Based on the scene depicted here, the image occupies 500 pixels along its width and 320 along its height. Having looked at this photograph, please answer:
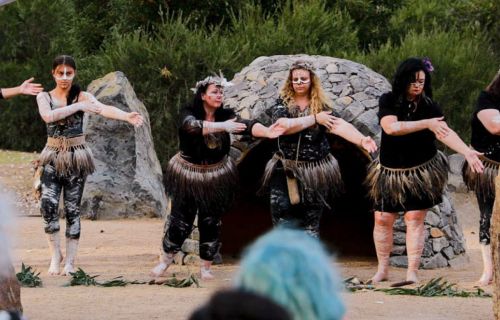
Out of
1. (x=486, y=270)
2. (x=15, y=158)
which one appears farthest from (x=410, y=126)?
(x=15, y=158)

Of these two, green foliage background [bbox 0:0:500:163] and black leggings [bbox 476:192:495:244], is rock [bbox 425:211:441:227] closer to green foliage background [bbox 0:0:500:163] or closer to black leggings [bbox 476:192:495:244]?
black leggings [bbox 476:192:495:244]

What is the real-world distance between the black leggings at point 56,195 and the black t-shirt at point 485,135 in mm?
2815

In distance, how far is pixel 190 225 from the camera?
8.39m

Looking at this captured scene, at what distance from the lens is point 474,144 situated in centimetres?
809

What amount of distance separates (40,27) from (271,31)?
6.70 meters

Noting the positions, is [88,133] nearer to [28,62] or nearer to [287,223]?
[287,223]

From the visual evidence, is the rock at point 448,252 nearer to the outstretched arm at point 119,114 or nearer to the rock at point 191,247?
the rock at point 191,247

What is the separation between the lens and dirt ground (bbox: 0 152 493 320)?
6508 millimetres

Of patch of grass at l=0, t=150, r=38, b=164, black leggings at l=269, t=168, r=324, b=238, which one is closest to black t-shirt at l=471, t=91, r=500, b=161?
black leggings at l=269, t=168, r=324, b=238

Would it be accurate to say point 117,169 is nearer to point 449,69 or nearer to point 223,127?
point 223,127

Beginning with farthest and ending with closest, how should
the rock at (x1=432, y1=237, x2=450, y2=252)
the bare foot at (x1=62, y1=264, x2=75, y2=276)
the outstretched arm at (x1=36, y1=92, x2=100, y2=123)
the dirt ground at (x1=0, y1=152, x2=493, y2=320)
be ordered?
the rock at (x1=432, y1=237, x2=450, y2=252) → the bare foot at (x1=62, y1=264, x2=75, y2=276) → the outstretched arm at (x1=36, y1=92, x2=100, y2=123) → the dirt ground at (x1=0, y1=152, x2=493, y2=320)

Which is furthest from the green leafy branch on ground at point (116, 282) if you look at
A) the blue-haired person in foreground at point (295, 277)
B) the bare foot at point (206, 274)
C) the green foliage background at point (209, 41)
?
the green foliage background at point (209, 41)

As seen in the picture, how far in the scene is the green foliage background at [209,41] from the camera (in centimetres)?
1617

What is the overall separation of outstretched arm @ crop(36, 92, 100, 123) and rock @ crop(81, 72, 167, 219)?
4.77 m
